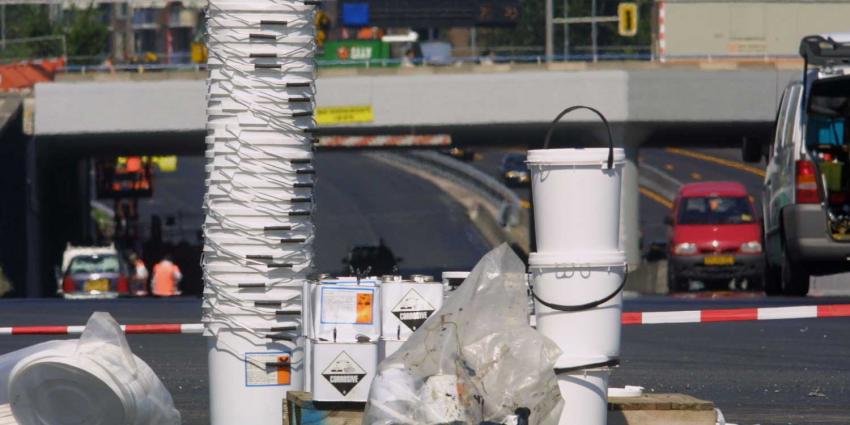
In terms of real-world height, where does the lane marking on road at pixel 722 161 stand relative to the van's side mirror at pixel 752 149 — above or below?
below

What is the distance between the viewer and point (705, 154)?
7306 cm

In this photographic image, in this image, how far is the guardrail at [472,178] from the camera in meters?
55.4

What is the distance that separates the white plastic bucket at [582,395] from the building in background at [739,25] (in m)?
39.1

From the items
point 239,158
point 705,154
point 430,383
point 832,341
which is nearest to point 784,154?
point 832,341

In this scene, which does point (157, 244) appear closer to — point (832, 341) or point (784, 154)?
point (784, 154)

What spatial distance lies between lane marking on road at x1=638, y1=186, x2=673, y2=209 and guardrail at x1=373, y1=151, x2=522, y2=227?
5346 millimetres

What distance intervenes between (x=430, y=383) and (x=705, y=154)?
221 ft

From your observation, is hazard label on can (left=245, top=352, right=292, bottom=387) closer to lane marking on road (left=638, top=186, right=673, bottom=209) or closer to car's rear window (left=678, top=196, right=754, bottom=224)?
car's rear window (left=678, top=196, right=754, bottom=224)

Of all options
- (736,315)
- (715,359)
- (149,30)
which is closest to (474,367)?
(736,315)

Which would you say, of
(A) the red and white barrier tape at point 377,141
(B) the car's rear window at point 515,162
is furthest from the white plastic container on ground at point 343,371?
(B) the car's rear window at point 515,162

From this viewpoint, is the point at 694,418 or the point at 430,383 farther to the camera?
the point at 694,418

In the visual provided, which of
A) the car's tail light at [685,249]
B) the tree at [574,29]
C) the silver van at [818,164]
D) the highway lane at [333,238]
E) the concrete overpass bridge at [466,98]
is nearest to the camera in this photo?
the highway lane at [333,238]

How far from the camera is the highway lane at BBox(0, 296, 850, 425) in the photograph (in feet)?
33.2

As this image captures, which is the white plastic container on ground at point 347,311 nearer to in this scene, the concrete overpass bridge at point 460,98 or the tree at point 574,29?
the concrete overpass bridge at point 460,98
